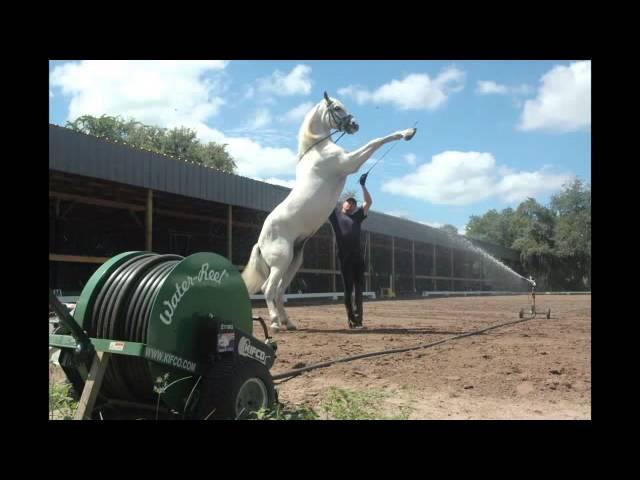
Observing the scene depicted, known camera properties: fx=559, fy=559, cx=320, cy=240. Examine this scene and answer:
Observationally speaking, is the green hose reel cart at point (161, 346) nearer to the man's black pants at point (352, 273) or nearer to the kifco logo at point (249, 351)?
the kifco logo at point (249, 351)

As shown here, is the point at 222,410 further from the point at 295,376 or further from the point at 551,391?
the point at 551,391

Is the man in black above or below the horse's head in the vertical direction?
below

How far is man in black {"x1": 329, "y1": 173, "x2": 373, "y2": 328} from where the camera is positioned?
9.70 m

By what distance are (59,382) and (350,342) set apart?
4190 mm

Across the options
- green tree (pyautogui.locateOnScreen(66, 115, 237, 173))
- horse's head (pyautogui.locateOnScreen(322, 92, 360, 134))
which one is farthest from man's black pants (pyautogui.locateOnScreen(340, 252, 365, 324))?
green tree (pyautogui.locateOnScreen(66, 115, 237, 173))

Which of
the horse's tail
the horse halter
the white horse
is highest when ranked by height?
the horse halter

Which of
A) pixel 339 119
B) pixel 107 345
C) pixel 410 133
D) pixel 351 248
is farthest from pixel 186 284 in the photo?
pixel 339 119

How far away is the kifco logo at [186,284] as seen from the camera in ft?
10.9

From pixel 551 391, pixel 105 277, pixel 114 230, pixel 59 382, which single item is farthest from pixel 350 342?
pixel 114 230

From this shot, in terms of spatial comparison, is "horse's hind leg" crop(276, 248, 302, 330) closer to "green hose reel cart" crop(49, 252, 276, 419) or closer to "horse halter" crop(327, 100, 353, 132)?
"horse halter" crop(327, 100, 353, 132)

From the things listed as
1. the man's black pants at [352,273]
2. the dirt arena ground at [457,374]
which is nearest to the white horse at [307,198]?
the man's black pants at [352,273]

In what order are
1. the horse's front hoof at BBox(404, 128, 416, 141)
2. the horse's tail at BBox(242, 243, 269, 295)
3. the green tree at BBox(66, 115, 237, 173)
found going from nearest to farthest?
the horse's front hoof at BBox(404, 128, 416, 141) < the horse's tail at BBox(242, 243, 269, 295) < the green tree at BBox(66, 115, 237, 173)

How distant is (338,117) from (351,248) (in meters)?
2.26

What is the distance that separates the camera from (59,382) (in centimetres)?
450
